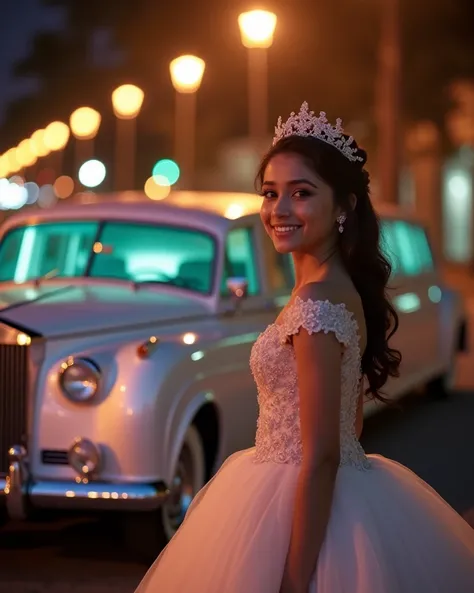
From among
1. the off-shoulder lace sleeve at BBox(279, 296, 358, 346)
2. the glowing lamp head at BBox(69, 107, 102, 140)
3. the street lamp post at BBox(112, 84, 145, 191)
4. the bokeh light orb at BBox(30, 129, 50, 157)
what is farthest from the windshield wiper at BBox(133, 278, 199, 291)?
the bokeh light orb at BBox(30, 129, 50, 157)

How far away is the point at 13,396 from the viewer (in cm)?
601

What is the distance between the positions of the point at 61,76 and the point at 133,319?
35.1 metres

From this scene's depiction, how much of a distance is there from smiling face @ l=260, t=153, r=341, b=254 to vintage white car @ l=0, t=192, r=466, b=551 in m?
2.78

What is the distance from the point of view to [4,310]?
626cm

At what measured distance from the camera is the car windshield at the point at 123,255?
7.47 m

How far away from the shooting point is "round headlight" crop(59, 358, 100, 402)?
5852 millimetres

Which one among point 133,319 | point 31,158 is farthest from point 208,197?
point 31,158

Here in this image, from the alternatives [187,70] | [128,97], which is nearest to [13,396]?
[187,70]

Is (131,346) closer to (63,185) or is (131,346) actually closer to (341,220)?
(341,220)

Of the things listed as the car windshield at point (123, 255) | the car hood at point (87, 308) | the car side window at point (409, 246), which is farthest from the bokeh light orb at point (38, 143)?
the car hood at point (87, 308)

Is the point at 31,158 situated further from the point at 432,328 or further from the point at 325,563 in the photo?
the point at 325,563

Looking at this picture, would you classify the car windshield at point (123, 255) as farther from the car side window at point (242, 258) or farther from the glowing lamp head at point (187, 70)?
the glowing lamp head at point (187, 70)

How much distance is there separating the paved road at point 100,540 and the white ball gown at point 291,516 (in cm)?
252

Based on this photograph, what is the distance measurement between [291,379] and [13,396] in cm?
322
